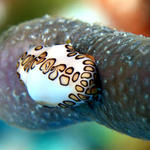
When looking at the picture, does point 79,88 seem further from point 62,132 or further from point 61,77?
point 62,132

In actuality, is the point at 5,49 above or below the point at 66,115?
above

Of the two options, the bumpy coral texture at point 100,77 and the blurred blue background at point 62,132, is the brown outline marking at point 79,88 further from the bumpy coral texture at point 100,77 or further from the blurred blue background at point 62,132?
the blurred blue background at point 62,132

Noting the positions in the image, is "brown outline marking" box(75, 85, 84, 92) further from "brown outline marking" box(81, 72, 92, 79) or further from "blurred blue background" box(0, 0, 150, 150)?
"blurred blue background" box(0, 0, 150, 150)

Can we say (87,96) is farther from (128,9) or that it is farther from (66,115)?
(128,9)

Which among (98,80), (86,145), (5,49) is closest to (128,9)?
(86,145)

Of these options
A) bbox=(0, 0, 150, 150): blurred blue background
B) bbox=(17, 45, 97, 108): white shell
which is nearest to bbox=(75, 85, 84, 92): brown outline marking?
bbox=(17, 45, 97, 108): white shell

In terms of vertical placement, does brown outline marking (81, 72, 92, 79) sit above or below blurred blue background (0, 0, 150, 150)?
below
